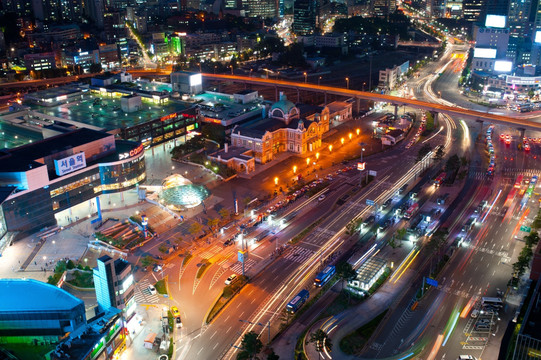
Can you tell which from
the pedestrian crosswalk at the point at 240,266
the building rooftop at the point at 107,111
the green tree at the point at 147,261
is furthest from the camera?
the building rooftop at the point at 107,111

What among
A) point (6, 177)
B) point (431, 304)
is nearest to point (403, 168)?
point (431, 304)

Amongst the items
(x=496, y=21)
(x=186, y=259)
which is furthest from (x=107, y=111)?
(x=496, y=21)

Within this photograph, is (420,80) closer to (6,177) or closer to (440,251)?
(440,251)

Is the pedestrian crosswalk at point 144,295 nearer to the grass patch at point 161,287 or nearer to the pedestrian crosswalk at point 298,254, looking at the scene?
the grass patch at point 161,287

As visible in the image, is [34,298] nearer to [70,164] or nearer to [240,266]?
[240,266]

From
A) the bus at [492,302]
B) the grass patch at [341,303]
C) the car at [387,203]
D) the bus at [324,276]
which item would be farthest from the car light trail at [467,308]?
the car at [387,203]

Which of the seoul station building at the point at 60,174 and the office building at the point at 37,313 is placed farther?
the seoul station building at the point at 60,174
